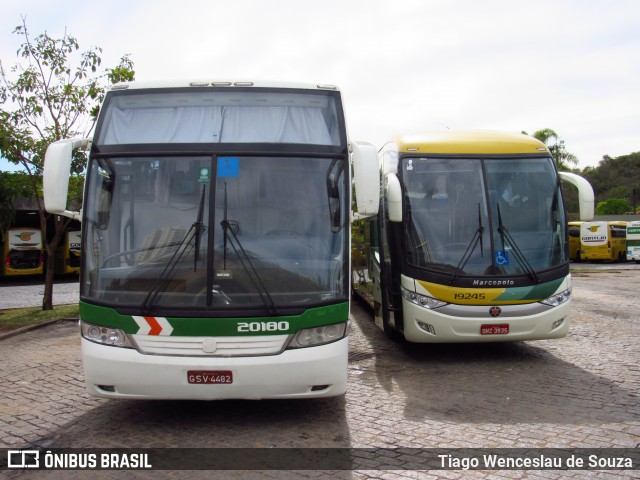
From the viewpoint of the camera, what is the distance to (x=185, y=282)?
19.0 ft

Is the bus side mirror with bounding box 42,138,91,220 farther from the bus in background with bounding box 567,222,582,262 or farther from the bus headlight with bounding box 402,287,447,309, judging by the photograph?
the bus in background with bounding box 567,222,582,262

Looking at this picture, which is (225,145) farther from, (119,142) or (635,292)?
(635,292)

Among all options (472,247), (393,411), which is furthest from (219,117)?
(472,247)

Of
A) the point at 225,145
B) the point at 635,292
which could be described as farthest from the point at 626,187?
the point at 225,145

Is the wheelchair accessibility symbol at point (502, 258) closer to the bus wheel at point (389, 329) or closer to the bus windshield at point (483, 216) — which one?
the bus windshield at point (483, 216)

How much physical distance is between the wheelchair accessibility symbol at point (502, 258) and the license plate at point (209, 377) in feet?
14.7

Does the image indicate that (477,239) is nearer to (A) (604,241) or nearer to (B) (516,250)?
(B) (516,250)

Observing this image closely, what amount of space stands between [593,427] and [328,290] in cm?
269

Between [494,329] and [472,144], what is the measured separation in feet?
8.43

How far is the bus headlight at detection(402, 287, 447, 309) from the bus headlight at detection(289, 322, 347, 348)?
2.88 m

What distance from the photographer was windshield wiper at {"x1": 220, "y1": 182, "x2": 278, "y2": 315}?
5754 millimetres

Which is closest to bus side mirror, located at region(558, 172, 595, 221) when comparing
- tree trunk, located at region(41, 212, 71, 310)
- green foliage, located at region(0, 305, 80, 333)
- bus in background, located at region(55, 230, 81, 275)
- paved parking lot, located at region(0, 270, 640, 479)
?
paved parking lot, located at region(0, 270, 640, 479)

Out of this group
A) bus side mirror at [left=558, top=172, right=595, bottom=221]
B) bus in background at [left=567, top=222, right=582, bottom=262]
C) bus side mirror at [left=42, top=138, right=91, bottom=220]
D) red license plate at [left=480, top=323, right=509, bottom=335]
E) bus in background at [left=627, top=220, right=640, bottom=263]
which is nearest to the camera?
bus side mirror at [left=42, top=138, right=91, bottom=220]

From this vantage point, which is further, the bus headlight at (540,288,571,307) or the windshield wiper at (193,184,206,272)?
the bus headlight at (540,288,571,307)
